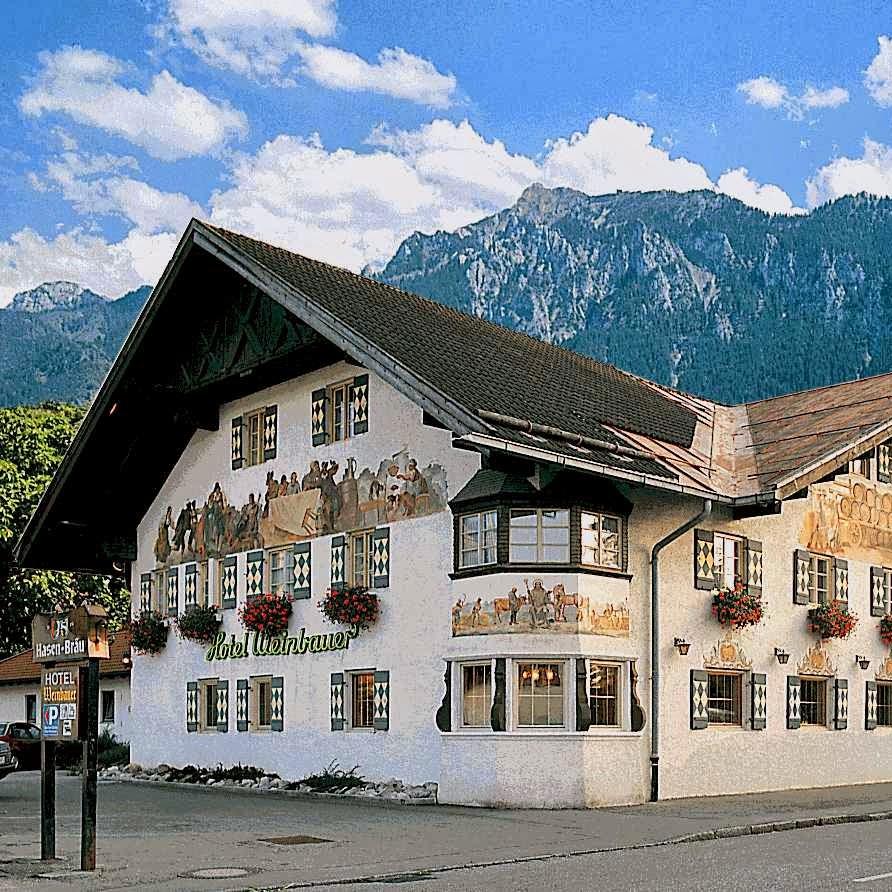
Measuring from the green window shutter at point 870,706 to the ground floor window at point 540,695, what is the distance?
8331 millimetres

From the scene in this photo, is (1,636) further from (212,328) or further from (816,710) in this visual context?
→ (816,710)

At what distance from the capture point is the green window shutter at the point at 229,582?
27859 mm

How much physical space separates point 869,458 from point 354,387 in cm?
982

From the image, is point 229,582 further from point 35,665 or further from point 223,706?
point 35,665

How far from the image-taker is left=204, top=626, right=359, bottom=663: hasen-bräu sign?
25.0 m

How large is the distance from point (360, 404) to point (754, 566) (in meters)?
7.11

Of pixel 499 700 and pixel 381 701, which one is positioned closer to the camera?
pixel 499 700

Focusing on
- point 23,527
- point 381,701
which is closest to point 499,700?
point 381,701

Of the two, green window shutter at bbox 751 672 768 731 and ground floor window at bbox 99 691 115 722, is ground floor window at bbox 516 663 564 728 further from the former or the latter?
ground floor window at bbox 99 691 115 722

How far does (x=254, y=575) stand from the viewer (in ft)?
89.6

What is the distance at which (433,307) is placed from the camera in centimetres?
2870

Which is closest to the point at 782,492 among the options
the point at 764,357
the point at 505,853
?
the point at 505,853

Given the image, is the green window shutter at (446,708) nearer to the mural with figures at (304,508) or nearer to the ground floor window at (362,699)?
the ground floor window at (362,699)

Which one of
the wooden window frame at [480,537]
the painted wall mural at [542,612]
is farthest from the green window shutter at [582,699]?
the wooden window frame at [480,537]
